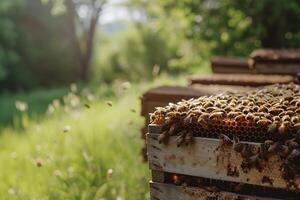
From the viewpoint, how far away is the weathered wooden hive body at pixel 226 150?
3.07 metres

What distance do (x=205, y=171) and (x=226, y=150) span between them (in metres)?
0.21

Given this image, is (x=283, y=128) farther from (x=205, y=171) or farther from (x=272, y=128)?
(x=205, y=171)

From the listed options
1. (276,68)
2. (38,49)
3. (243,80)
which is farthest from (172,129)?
(38,49)

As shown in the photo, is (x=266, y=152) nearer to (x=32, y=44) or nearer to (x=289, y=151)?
(x=289, y=151)

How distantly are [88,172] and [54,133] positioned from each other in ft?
6.81

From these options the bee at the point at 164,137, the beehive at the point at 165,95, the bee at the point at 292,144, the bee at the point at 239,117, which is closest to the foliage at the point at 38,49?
the beehive at the point at 165,95

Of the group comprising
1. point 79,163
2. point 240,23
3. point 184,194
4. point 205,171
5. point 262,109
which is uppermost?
point 240,23

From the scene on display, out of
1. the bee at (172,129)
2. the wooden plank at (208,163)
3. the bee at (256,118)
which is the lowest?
the wooden plank at (208,163)

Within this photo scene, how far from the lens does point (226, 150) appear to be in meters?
3.25

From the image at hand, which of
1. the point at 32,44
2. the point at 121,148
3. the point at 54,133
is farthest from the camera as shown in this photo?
the point at 32,44

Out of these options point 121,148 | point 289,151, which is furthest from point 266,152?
point 121,148

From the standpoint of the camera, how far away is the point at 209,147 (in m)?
3.30

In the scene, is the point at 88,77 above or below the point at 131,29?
below

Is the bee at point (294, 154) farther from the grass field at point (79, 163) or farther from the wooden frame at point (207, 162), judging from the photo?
the grass field at point (79, 163)
